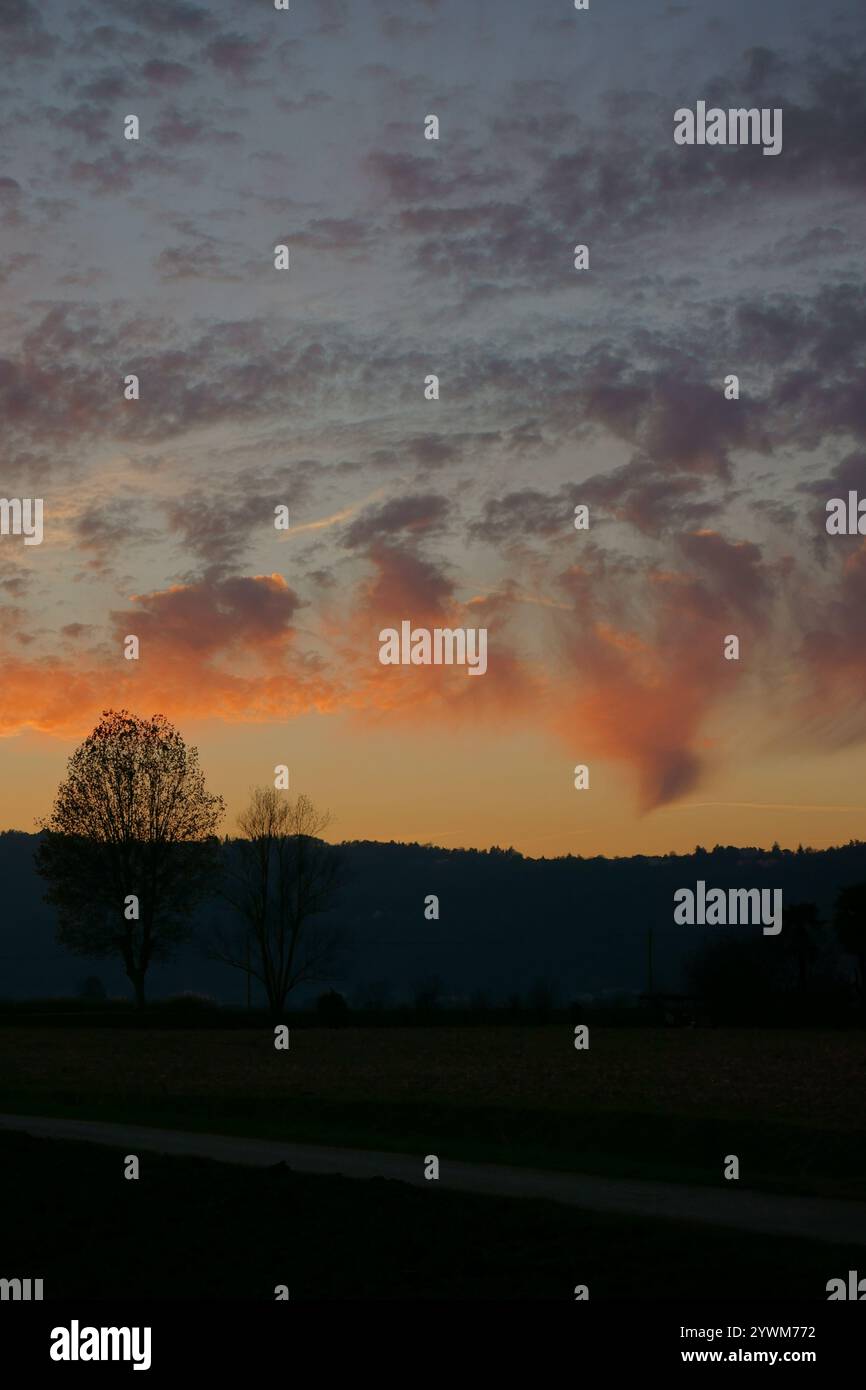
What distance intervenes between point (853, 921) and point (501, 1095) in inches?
3604

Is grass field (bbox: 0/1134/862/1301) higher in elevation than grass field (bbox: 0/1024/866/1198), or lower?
lower

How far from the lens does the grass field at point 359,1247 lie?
12750 millimetres

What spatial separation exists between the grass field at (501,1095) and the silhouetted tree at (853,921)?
5618 cm

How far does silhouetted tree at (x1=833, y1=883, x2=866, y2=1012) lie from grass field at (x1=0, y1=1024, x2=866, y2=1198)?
2212 inches

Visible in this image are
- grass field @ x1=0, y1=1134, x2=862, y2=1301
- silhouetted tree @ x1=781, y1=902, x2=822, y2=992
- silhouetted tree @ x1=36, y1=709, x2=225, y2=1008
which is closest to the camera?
grass field @ x1=0, y1=1134, x2=862, y2=1301

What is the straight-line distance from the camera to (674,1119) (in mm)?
30156

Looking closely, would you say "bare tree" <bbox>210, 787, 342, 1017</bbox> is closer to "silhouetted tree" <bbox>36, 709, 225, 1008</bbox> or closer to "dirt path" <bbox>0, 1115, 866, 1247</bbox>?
"silhouetted tree" <bbox>36, 709, 225, 1008</bbox>

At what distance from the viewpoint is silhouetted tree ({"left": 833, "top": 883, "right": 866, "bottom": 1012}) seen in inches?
4793

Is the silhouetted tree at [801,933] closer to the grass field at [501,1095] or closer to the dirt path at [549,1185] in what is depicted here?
the grass field at [501,1095]

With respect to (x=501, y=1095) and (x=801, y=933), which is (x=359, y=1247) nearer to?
(x=501, y=1095)

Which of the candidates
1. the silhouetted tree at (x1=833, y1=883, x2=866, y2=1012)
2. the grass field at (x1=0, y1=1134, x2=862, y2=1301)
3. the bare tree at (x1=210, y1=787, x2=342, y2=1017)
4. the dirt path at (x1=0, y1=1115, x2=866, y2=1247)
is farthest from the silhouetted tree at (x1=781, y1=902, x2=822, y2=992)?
the grass field at (x1=0, y1=1134, x2=862, y2=1301)
